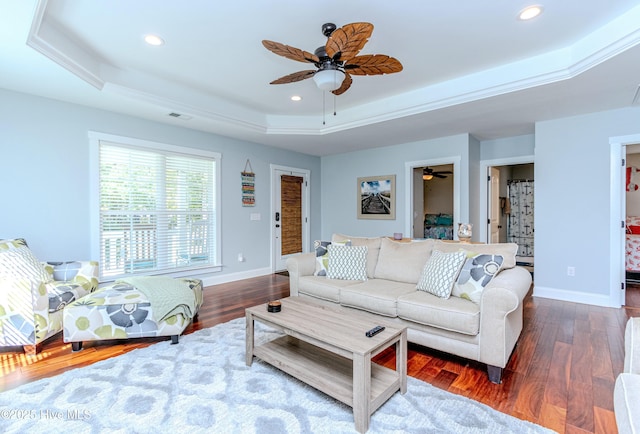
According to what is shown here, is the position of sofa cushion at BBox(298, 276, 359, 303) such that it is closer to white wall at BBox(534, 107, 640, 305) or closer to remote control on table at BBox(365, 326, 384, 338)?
remote control on table at BBox(365, 326, 384, 338)

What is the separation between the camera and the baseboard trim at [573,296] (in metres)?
3.82

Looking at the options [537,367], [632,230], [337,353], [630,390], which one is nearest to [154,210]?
[337,353]

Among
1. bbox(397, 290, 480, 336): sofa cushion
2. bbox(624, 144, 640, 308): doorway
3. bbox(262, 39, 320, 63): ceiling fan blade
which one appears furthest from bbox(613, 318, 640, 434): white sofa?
bbox(624, 144, 640, 308): doorway

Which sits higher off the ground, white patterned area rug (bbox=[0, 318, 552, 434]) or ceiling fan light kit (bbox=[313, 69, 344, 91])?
ceiling fan light kit (bbox=[313, 69, 344, 91])

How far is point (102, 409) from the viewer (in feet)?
5.81

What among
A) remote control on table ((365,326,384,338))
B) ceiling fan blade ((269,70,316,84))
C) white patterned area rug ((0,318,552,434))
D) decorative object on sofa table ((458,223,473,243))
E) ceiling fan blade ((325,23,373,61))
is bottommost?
white patterned area rug ((0,318,552,434))

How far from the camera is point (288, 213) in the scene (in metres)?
6.20

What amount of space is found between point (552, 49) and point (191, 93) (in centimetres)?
389

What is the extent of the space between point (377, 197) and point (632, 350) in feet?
15.6

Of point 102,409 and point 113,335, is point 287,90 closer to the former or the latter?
point 113,335

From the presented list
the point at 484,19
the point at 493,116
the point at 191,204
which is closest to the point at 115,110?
the point at 191,204

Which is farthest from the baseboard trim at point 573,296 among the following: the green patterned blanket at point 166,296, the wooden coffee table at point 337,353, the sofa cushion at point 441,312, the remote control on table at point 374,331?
the green patterned blanket at point 166,296

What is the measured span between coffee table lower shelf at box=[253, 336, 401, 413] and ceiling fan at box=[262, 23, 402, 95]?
6.73ft

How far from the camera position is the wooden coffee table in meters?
1.61
